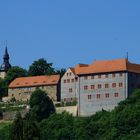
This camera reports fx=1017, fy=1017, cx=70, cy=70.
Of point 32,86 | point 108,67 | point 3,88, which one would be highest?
point 108,67

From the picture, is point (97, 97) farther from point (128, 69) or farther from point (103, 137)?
point (103, 137)

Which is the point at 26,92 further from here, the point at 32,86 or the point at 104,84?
the point at 104,84

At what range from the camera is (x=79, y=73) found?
126438 mm

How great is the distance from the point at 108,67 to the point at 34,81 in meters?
17.8

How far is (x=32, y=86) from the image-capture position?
13962 centimetres

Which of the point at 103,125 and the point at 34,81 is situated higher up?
the point at 34,81

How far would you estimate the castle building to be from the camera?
12188cm

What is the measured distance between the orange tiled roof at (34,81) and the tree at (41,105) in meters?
11.9

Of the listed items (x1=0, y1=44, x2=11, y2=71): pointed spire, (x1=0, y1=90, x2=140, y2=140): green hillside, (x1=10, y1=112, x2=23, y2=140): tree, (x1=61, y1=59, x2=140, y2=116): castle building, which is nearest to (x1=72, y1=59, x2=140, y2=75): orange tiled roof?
(x1=61, y1=59, x2=140, y2=116): castle building

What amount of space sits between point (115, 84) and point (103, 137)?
1326 centimetres

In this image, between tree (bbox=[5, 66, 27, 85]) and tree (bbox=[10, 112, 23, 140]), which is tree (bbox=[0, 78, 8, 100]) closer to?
tree (bbox=[5, 66, 27, 85])

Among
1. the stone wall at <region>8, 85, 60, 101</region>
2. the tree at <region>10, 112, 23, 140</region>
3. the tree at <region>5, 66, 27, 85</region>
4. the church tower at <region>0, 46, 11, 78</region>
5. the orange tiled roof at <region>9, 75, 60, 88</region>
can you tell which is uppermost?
the church tower at <region>0, 46, 11, 78</region>

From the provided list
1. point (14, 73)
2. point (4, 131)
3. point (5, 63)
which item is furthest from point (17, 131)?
point (5, 63)

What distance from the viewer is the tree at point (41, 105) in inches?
4791
